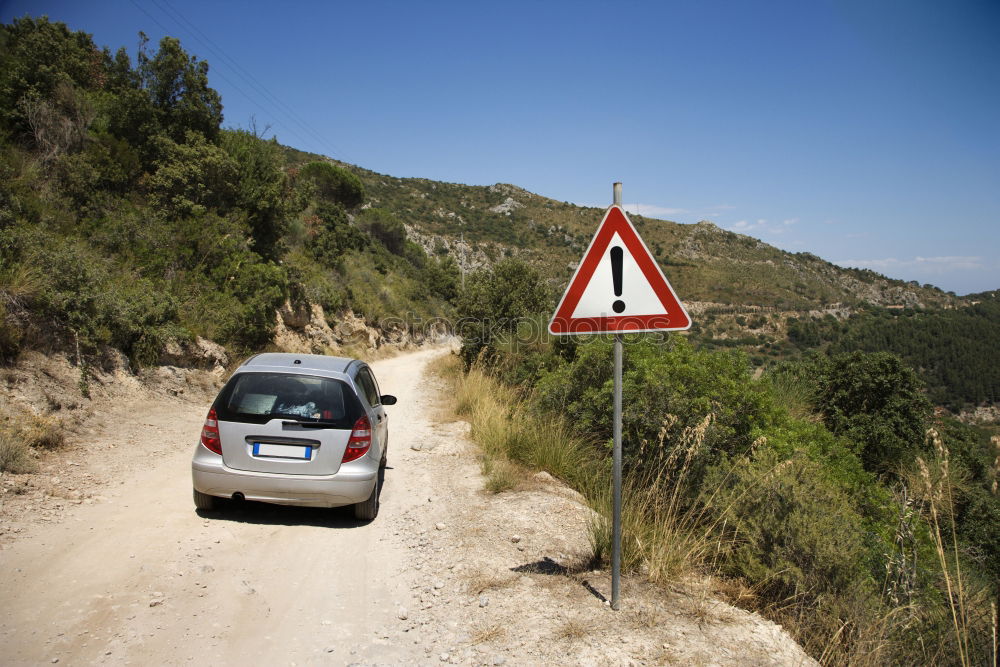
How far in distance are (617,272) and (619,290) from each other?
4.8 inches

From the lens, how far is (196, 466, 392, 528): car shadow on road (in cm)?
501

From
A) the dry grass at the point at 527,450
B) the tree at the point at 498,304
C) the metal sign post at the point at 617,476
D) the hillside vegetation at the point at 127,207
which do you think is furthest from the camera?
the tree at the point at 498,304

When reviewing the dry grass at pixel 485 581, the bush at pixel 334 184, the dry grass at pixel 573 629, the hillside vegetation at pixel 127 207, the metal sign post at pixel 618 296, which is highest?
the bush at pixel 334 184

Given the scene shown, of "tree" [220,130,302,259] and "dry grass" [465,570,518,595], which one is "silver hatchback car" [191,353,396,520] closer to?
"dry grass" [465,570,518,595]

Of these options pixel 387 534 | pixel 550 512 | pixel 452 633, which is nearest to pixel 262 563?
pixel 387 534

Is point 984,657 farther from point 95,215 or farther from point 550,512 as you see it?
point 95,215

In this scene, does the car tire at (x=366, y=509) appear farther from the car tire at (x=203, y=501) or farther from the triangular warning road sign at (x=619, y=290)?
the triangular warning road sign at (x=619, y=290)

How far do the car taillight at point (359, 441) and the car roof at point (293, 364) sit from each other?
23.8 inches

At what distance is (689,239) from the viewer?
75.4 metres

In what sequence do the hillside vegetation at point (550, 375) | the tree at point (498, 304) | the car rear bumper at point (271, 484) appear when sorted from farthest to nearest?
the tree at point (498, 304)
the car rear bumper at point (271, 484)
the hillside vegetation at point (550, 375)

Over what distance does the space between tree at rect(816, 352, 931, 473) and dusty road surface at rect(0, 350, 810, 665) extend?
758 cm

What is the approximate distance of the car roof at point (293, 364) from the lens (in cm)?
515

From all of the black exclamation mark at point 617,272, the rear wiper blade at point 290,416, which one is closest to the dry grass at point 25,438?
the rear wiper blade at point 290,416

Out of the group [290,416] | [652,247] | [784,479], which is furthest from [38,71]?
[652,247]
